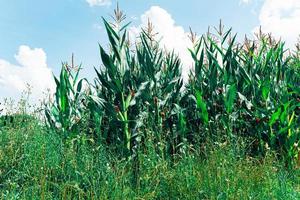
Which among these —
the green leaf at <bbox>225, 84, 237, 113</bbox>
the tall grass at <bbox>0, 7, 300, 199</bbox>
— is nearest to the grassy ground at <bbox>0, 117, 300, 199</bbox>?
the tall grass at <bbox>0, 7, 300, 199</bbox>

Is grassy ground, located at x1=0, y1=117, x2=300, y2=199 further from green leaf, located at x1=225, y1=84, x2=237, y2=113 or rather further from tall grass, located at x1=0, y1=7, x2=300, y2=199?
green leaf, located at x1=225, y1=84, x2=237, y2=113

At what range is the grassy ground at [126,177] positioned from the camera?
4552 mm

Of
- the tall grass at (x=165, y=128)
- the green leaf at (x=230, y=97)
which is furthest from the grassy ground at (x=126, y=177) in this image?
the green leaf at (x=230, y=97)

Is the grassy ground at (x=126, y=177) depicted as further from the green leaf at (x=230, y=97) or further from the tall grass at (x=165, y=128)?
the green leaf at (x=230, y=97)

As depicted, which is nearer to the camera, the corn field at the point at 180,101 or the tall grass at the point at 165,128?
the tall grass at the point at 165,128

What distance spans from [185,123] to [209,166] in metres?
1.78

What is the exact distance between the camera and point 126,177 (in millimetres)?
5180

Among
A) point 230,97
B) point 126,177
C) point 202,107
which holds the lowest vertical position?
point 126,177

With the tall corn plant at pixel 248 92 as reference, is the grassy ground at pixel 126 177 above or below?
below

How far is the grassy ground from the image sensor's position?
14.9 feet

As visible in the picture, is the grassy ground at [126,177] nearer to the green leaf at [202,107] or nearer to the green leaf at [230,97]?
the green leaf at [202,107]

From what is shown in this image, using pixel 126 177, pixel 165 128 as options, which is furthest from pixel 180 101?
pixel 126 177

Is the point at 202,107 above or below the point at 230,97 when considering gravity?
below

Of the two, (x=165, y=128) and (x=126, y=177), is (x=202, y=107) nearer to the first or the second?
(x=165, y=128)
